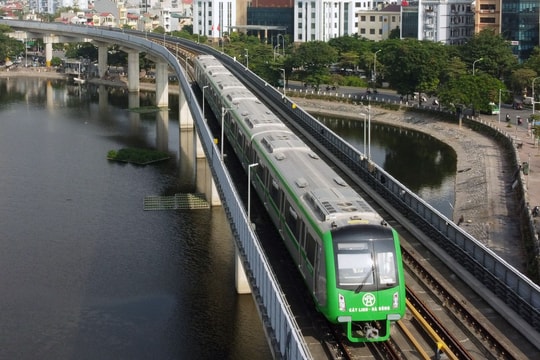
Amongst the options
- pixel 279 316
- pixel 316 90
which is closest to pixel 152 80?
pixel 316 90

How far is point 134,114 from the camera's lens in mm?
86000

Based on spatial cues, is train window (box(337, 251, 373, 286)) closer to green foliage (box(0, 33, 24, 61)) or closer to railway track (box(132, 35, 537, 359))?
railway track (box(132, 35, 537, 359))

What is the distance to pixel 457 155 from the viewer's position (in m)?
63.7

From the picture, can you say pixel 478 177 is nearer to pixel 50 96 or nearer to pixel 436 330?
pixel 436 330

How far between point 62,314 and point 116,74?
88.1 m

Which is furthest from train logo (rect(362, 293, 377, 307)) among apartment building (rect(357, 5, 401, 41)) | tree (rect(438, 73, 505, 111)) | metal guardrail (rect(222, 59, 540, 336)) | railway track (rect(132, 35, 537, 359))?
apartment building (rect(357, 5, 401, 41))

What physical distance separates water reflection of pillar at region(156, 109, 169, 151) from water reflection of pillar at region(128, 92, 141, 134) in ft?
6.15

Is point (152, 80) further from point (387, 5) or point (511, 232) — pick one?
point (511, 232)

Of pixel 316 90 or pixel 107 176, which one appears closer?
pixel 107 176

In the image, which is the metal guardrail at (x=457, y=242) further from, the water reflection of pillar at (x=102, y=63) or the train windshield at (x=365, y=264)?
the water reflection of pillar at (x=102, y=63)

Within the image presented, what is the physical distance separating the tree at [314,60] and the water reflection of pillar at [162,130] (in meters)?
17.8

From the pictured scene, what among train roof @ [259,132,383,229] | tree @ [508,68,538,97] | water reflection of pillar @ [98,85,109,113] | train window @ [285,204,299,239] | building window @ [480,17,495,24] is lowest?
train window @ [285,204,299,239]

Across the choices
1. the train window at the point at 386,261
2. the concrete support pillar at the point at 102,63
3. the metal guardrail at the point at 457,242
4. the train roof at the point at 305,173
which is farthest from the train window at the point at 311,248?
the concrete support pillar at the point at 102,63

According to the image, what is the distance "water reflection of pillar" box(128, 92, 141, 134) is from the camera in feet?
254
